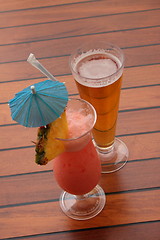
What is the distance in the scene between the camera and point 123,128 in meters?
1.37

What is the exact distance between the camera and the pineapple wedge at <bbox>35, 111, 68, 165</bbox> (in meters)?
0.90

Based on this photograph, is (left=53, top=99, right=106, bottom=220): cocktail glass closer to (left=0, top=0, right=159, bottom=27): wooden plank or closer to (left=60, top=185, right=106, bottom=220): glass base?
(left=60, top=185, right=106, bottom=220): glass base

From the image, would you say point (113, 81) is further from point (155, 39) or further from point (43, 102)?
point (155, 39)

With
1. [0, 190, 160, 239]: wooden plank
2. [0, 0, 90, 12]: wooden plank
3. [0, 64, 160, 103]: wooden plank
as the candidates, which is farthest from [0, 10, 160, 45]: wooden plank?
[0, 190, 160, 239]: wooden plank

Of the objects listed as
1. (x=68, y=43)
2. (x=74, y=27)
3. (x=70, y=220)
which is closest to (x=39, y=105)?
(x=70, y=220)

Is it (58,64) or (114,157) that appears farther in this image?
(58,64)

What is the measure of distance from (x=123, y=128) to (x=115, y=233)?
0.41m

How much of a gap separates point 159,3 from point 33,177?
1119 millimetres

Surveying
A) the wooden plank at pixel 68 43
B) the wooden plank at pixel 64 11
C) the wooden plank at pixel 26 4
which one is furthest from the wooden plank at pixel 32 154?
the wooden plank at pixel 26 4

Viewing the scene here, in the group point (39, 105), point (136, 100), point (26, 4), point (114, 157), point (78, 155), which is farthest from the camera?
point (26, 4)

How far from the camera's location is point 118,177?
1236mm

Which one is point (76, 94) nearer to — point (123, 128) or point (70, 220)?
point (123, 128)

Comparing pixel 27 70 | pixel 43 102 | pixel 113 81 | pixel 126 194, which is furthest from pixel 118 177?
pixel 27 70

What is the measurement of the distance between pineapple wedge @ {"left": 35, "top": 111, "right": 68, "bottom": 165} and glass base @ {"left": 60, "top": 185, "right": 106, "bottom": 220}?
302 mm
